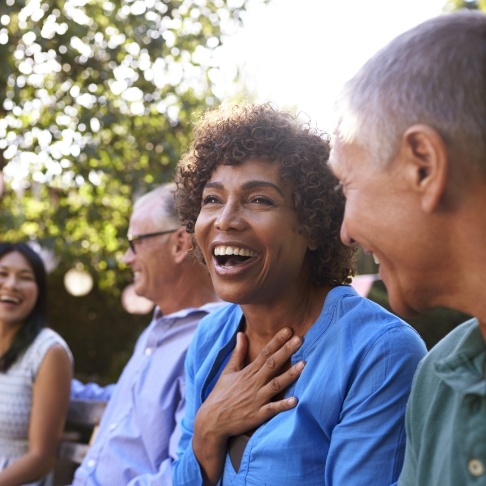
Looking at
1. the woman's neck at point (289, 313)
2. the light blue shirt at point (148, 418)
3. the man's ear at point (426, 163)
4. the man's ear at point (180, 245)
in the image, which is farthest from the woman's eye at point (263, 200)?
the man's ear at point (180, 245)

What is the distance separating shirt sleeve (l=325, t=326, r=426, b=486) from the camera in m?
1.99

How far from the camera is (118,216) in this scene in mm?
6969

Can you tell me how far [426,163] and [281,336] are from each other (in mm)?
1062

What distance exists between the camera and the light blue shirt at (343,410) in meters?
2.00

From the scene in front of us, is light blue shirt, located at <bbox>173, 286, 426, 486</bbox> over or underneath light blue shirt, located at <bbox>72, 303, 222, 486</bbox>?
over

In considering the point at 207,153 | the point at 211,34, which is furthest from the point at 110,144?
the point at 207,153

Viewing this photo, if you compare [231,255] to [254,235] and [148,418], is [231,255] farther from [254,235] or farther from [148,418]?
[148,418]

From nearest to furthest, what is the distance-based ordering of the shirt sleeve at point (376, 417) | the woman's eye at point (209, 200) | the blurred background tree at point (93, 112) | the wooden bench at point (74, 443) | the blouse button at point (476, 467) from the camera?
the blouse button at point (476, 467)
the shirt sleeve at point (376, 417)
the woman's eye at point (209, 200)
the wooden bench at point (74, 443)
the blurred background tree at point (93, 112)

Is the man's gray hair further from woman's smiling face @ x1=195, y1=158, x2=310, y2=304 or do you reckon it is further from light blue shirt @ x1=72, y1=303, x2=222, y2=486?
light blue shirt @ x1=72, y1=303, x2=222, y2=486

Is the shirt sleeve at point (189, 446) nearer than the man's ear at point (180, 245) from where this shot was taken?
Yes

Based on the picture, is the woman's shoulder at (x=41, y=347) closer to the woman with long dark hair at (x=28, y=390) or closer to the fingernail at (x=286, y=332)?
the woman with long dark hair at (x=28, y=390)

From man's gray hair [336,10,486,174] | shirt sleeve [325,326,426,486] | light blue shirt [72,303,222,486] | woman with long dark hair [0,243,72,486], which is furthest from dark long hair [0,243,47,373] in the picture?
man's gray hair [336,10,486,174]

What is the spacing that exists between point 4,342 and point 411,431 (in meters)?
3.35

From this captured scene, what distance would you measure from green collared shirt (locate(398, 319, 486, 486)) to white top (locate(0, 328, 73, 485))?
9.60 feet
